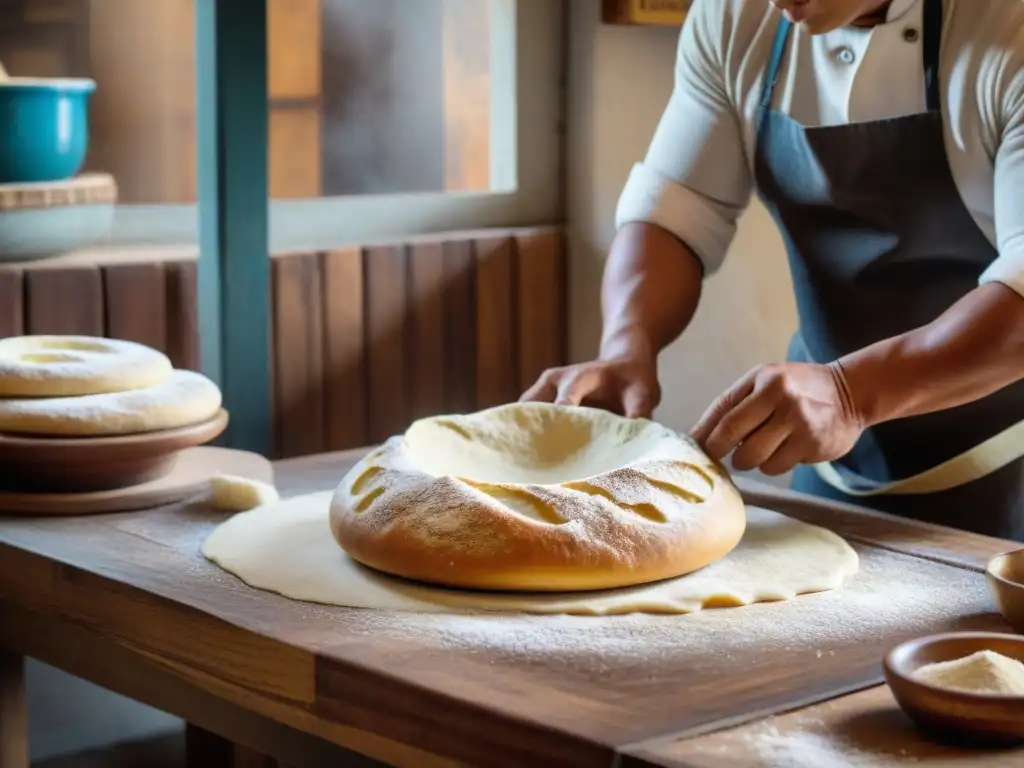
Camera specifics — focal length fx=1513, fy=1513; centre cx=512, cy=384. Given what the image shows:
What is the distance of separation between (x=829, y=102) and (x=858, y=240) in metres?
0.20

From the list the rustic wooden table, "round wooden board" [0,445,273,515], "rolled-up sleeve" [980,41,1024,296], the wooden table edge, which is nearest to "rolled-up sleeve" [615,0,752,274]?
"rolled-up sleeve" [980,41,1024,296]

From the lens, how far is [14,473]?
72.5 inches

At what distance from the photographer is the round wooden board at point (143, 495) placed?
6.01 ft

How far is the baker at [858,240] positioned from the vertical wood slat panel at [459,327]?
90cm

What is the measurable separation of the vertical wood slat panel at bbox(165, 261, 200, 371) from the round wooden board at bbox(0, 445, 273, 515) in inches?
25.7

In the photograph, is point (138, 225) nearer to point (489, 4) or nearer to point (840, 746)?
point (489, 4)

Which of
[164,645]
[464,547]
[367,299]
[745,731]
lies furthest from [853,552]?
[367,299]

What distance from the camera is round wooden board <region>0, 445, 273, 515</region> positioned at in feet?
6.01

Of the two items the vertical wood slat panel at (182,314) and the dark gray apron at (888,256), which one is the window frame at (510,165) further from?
the dark gray apron at (888,256)

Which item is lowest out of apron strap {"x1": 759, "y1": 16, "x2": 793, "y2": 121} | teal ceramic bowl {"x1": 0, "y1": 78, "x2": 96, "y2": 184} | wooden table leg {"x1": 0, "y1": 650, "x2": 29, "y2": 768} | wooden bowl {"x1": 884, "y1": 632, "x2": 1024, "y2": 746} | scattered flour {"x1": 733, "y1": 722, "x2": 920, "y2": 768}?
wooden table leg {"x1": 0, "y1": 650, "x2": 29, "y2": 768}

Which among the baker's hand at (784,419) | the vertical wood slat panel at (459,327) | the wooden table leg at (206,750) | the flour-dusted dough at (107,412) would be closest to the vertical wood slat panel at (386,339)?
the vertical wood slat panel at (459,327)

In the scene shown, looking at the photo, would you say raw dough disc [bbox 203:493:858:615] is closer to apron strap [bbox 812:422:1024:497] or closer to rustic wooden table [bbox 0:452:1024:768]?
rustic wooden table [bbox 0:452:1024:768]

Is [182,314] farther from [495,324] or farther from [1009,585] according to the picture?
[1009,585]

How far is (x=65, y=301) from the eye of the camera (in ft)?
8.25
